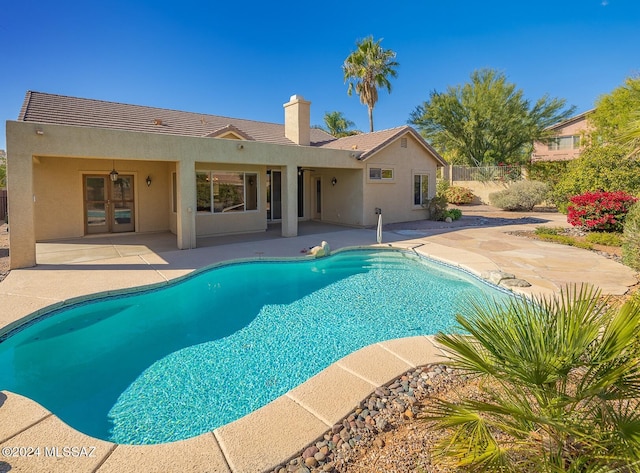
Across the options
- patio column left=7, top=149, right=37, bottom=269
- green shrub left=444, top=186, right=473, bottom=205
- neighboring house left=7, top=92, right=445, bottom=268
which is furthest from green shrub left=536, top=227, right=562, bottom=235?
patio column left=7, top=149, right=37, bottom=269

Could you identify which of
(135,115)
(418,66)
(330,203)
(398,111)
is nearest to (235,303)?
(330,203)

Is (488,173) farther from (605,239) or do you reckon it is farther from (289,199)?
(289,199)

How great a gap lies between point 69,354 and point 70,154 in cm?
702

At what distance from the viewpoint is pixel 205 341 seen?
706cm

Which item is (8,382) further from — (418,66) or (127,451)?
(418,66)

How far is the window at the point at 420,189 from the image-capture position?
22.2 metres

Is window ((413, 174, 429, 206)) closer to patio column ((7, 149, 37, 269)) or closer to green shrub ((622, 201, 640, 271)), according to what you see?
green shrub ((622, 201, 640, 271))

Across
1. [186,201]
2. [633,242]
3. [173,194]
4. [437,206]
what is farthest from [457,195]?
[186,201]

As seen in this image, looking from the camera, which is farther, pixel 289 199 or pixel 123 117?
pixel 123 117

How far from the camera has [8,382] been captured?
5.44 m

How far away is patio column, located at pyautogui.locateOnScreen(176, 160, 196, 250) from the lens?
13.2 metres

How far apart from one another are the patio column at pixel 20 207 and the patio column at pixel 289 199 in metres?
8.75

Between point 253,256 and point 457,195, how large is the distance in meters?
22.8

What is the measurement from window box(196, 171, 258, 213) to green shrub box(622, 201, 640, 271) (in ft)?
46.4
